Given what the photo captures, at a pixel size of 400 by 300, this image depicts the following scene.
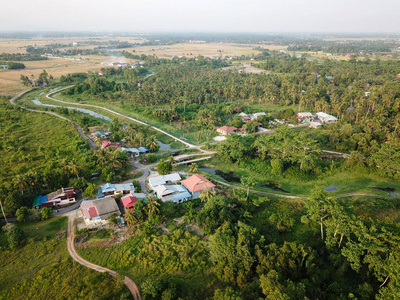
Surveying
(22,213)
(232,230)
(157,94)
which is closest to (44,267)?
(22,213)

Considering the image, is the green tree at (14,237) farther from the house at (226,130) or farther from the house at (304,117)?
the house at (304,117)

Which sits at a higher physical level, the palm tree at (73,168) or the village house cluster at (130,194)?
the palm tree at (73,168)

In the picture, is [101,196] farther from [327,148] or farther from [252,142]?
[327,148]

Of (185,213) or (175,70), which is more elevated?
(175,70)

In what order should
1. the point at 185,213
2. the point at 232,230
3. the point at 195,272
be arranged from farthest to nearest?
the point at 185,213
the point at 232,230
the point at 195,272

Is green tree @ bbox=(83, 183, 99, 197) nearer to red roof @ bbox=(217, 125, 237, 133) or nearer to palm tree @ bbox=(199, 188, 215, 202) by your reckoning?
palm tree @ bbox=(199, 188, 215, 202)

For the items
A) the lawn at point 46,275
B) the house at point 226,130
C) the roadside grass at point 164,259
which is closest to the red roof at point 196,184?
the roadside grass at point 164,259

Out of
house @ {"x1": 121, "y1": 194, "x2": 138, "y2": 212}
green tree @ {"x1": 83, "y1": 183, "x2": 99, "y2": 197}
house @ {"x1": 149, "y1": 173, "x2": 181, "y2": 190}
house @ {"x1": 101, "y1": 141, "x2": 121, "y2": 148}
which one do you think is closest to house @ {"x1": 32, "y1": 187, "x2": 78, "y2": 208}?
green tree @ {"x1": 83, "y1": 183, "x2": 99, "y2": 197}
